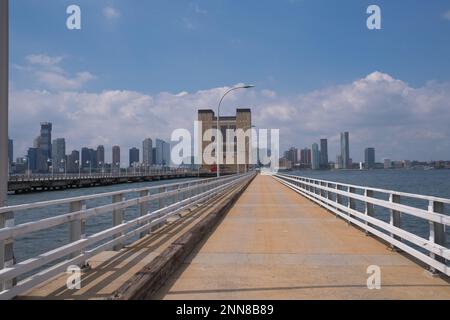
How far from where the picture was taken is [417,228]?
24.2 meters

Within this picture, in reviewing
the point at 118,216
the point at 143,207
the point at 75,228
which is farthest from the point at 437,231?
the point at 143,207

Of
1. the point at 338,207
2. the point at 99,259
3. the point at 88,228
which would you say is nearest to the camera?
the point at 99,259

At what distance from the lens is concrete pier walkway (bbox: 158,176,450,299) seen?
623 centimetres

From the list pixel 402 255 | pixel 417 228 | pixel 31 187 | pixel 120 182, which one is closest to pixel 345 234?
pixel 402 255

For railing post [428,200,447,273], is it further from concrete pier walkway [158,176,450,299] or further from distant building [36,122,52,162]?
distant building [36,122,52,162]

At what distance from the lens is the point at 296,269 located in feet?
25.3

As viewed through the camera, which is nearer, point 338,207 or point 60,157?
point 338,207

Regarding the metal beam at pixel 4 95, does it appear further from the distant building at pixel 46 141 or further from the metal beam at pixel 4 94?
the distant building at pixel 46 141

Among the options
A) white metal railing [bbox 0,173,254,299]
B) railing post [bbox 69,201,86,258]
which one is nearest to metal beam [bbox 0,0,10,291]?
white metal railing [bbox 0,173,254,299]

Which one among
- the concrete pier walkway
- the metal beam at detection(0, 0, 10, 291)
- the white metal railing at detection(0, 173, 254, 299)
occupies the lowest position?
the concrete pier walkway

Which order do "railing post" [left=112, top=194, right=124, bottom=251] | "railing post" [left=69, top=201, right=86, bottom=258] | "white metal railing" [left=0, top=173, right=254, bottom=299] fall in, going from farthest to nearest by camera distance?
"railing post" [left=112, top=194, right=124, bottom=251] → "railing post" [left=69, top=201, right=86, bottom=258] → "white metal railing" [left=0, top=173, right=254, bottom=299]

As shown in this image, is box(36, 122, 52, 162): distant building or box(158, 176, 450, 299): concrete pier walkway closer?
box(158, 176, 450, 299): concrete pier walkway
